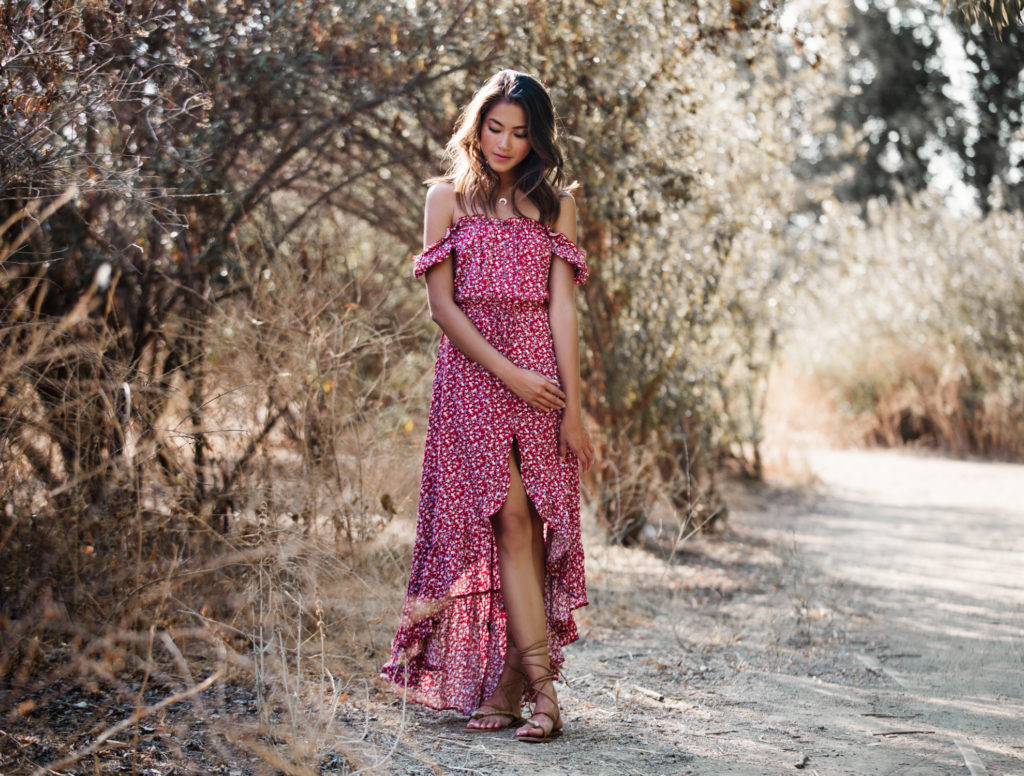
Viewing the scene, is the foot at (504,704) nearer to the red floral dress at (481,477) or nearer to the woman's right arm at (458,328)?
the red floral dress at (481,477)

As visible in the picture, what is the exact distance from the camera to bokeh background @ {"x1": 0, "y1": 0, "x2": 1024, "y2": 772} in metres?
3.33

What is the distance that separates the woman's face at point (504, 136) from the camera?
3.15 metres

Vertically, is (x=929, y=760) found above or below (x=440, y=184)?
below

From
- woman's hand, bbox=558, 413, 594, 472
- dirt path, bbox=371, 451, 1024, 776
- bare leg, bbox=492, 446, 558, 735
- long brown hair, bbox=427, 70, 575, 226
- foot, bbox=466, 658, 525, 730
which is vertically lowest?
→ dirt path, bbox=371, 451, 1024, 776

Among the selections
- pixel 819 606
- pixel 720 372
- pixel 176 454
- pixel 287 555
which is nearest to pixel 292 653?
pixel 287 555

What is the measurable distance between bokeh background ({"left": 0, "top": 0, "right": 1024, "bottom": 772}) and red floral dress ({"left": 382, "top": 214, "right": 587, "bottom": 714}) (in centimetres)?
41

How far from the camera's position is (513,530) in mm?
3078

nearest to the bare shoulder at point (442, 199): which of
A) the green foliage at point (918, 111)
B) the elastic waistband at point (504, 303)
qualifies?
the elastic waistband at point (504, 303)

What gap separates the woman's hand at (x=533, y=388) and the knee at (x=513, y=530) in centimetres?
31

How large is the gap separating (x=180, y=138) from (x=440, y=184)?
1.48m

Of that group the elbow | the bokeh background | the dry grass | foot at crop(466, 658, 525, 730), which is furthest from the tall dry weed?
foot at crop(466, 658, 525, 730)

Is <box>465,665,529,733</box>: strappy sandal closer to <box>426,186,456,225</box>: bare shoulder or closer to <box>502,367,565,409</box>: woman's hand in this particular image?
<box>502,367,565,409</box>: woman's hand

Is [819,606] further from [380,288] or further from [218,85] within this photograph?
[218,85]

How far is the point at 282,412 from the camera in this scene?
4305mm
